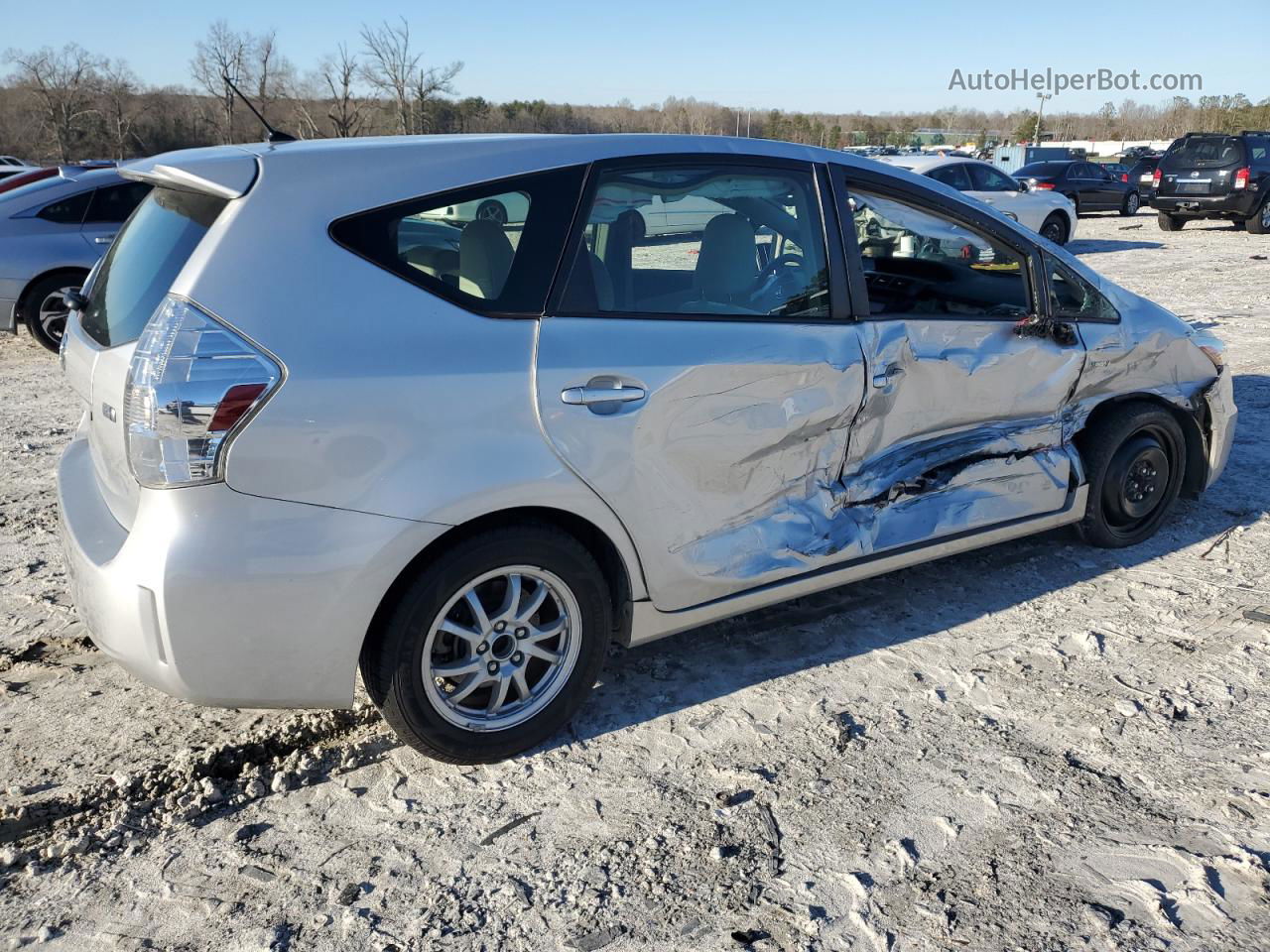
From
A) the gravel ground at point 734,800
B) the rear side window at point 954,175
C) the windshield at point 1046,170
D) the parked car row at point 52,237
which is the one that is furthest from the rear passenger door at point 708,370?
the windshield at point 1046,170

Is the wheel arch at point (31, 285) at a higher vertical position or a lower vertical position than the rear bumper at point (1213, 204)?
lower

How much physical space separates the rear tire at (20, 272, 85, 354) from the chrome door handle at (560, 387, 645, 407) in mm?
8024

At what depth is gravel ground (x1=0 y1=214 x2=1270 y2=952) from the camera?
250 cm

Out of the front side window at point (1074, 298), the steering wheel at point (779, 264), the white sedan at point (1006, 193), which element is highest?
the white sedan at point (1006, 193)

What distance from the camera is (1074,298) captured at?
14.3ft

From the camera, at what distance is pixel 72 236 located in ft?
30.6

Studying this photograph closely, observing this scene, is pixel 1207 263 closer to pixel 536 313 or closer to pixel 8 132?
pixel 536 313

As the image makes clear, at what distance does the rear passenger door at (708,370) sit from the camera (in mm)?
3057

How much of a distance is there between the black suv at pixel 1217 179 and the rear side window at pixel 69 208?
19.2 meters

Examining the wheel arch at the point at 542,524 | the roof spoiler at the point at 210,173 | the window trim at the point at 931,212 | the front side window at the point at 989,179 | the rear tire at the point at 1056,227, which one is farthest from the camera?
the rear tire at the point at 1056,227

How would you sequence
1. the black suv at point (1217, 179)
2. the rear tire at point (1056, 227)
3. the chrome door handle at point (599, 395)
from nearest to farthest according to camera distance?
the chrome door handle at point (599, 395) → the rear tire at point (1056, 227) → the black suv at point (1217, 179)

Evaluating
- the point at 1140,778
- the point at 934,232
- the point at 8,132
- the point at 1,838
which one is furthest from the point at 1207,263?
the point at 8,132

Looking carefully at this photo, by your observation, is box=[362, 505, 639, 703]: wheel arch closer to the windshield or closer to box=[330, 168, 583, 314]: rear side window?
box=[330, 168, 583, 314]: rear side window

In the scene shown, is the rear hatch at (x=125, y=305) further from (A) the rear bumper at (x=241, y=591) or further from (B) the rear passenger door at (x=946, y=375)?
(B) the rear passenger door at (x=946, y=375)
